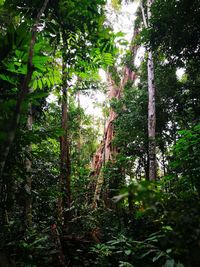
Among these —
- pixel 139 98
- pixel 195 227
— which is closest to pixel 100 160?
pixel 139 98

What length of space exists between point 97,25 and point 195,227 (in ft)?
11.0

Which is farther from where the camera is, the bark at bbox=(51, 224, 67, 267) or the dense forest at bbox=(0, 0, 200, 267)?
the bark at bbox=(51, 224, 67, 267)

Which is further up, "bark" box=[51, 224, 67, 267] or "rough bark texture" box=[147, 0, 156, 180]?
"rough bark texture" box=[147, 0, 156, 180]


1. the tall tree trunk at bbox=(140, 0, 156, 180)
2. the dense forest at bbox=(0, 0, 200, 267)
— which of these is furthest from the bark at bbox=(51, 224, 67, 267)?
the tall tree trunk at bbox=(140, 0, 156, 180)

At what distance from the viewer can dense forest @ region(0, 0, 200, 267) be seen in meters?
2.35

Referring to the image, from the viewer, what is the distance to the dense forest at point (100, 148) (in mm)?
2353

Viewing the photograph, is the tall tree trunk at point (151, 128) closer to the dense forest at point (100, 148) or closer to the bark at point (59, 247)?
the dense forest at point (100, 148)

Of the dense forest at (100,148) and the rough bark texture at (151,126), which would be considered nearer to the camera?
the dense forest at (100,148)

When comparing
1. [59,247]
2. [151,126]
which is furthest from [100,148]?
[59,247]

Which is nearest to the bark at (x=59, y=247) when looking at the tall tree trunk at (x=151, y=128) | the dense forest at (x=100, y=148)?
the dense forest at (x=100, y=148)

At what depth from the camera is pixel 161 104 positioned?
1178 cm

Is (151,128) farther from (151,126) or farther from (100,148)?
(100,148)

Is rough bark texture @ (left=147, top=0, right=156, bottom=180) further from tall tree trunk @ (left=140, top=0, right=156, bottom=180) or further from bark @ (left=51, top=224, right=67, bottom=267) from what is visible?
bark @ (left=51, top=224, right=67, bottom=267)

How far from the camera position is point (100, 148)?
13.8m
